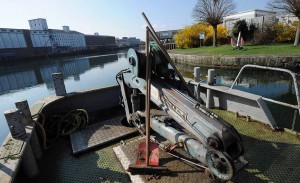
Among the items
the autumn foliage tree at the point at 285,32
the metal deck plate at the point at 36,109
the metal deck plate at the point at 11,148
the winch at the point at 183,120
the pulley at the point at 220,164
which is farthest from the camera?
the autumn foliage tree at the point at 285,32

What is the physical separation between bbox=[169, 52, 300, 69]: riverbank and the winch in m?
16.0

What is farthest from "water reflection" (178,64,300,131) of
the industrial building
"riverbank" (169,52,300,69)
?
the industrial building

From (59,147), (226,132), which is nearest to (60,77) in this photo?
(59,147)

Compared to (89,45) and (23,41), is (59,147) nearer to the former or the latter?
(23,41)

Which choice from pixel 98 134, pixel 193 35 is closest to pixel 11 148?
pixel 98 134

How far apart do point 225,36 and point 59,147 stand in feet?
109

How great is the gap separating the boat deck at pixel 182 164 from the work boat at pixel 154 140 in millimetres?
16

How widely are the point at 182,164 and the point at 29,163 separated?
2.69 m

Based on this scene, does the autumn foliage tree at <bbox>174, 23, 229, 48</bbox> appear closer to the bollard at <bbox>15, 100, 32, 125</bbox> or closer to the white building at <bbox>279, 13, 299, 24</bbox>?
the white building at <bbox>279, 13, 299, 24</bbox>

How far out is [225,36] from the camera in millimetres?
32375

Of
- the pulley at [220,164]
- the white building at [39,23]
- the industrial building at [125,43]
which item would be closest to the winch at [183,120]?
the pulley at [220,164]

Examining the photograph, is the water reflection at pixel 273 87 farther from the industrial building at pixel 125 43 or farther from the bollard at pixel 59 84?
the industrial building at pixel 125 43

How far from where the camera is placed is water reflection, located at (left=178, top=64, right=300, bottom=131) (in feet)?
23.2

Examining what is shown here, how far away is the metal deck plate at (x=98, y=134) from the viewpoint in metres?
4.31
